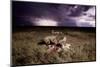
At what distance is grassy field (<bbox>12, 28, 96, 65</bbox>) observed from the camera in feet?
9.46

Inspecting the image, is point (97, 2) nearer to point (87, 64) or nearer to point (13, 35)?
point (87, 64)

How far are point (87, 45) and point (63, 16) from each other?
2.34ft

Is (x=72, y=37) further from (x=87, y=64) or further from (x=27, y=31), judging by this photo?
(x=27, y=31)

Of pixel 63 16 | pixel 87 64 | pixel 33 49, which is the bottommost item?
pixel 87 64

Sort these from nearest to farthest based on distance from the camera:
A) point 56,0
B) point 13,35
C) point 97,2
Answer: point 13,35
point 56,0
point 97,2

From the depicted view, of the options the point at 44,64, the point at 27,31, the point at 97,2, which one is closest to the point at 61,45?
the point at 44,64

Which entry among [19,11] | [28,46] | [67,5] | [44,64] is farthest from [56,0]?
[44,64]

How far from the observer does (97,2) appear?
3.30 m

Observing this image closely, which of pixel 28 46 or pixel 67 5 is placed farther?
pixel 67 5

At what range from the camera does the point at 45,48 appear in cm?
301

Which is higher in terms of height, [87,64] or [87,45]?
[87,45]

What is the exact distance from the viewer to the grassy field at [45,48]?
2883mm

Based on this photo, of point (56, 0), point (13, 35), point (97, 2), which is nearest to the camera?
point (13, 35)

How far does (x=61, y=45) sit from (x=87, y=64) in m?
0.63
